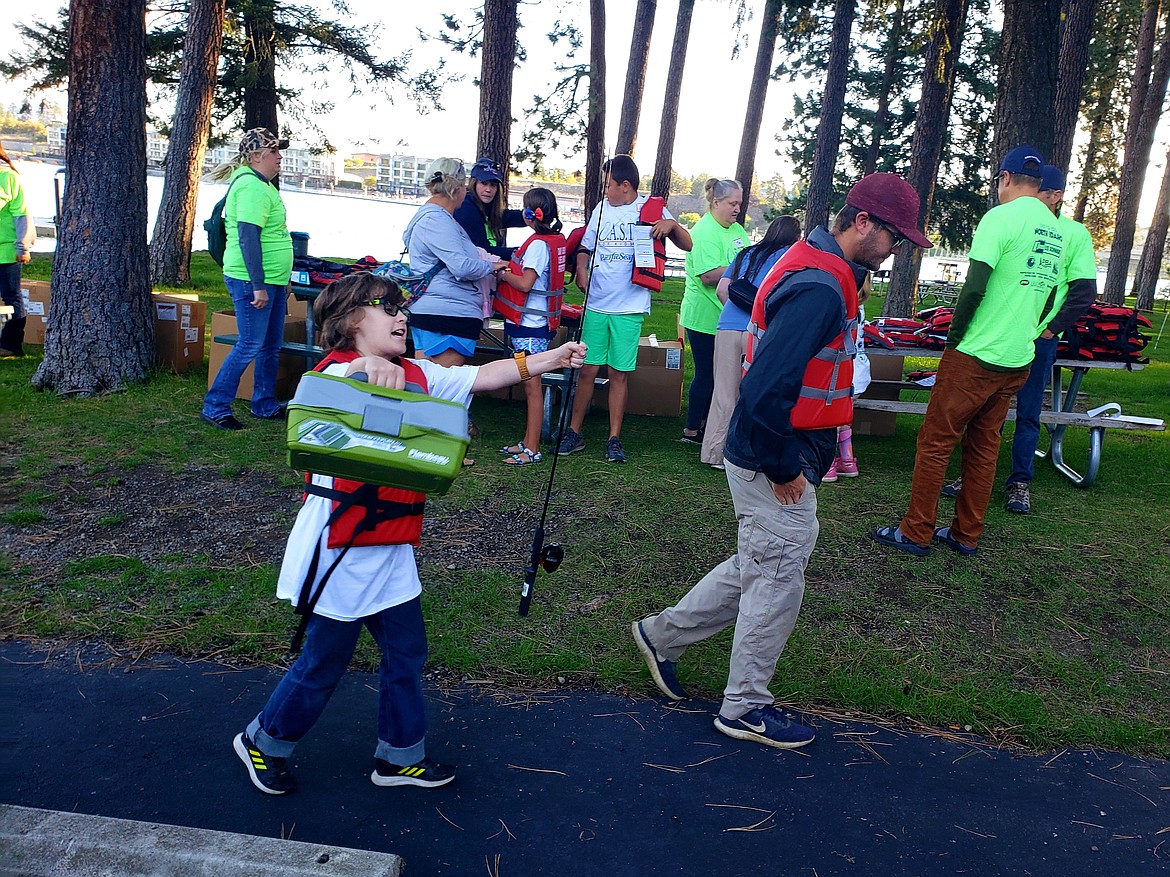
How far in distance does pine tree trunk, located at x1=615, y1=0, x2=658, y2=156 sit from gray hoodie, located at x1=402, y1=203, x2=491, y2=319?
14.0m

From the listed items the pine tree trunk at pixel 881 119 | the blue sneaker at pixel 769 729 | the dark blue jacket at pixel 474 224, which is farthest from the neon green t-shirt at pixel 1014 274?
the pine tree trunk at pixel 881 119

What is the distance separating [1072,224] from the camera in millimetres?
5918

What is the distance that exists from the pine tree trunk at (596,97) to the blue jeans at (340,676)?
16.4 m

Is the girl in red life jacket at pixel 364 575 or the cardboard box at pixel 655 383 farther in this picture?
the cardboard box at pixel 655 383

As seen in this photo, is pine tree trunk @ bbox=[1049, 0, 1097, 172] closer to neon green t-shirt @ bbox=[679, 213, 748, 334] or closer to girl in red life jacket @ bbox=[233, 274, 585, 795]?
neon green t-shirt @ bbox=[679, 213, 748, 334]

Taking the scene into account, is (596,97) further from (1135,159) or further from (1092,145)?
(1092,145)

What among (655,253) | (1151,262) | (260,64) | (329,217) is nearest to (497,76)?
(655,253)

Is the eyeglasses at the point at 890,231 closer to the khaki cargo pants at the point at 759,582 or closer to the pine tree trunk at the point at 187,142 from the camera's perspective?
the khaki cargo pants at the point at 759,582

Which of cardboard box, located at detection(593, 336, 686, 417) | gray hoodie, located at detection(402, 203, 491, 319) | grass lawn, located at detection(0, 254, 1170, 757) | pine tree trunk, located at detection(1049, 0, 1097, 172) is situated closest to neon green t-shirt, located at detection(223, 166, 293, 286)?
gray hoodie, located at detection(402, 203, 491, 319)

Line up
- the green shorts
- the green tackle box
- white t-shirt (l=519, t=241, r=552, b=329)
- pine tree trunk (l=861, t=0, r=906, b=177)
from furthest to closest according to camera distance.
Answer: pine tree trunk (l=861, t=0, r=906, b=177) → the green shorts → white t-shirt (l=519, t=241, r=552, b=329) → the green tackle box

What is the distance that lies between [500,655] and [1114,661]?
2.83 m

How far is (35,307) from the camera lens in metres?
9.27

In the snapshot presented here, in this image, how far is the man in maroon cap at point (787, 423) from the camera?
122 inches

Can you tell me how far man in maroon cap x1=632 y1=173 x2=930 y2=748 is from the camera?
3105mm
